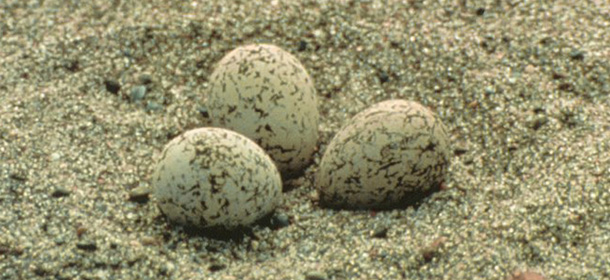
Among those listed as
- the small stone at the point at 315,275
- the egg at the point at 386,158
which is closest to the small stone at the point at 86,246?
the small stone at the point at 315,275

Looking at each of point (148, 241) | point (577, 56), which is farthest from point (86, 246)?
point (577, 56)

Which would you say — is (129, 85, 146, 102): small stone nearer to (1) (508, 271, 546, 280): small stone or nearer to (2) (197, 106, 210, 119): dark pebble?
(2) (197, 106, 210, 119): dark pebble

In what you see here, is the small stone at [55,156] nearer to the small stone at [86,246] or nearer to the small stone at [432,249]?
the small stone at [86,246]

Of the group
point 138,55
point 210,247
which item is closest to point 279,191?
point 210,247

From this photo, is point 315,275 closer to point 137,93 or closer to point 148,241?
point 148,241

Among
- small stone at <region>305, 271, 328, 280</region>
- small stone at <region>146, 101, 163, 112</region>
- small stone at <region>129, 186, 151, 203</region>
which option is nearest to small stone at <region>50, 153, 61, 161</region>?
small stone at <region>129, 186, 151, 203</region>

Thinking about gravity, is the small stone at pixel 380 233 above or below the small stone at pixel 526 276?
below
